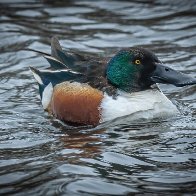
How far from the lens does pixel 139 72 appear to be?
7.98m

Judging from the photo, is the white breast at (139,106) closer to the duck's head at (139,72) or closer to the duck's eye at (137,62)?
the duck's head at (139,72)

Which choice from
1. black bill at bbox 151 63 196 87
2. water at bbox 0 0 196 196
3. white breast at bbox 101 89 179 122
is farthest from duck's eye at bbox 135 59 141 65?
water at bbox 0 0 196 196

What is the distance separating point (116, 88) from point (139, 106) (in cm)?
33

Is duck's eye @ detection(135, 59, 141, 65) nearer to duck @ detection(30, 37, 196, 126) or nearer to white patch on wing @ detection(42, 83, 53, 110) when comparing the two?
duck @ detection(30, 37, 196, 126)

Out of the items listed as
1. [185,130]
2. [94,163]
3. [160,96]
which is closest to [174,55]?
[160,96]

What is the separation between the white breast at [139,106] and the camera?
7.79 m

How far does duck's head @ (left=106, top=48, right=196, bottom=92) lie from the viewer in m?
7.87

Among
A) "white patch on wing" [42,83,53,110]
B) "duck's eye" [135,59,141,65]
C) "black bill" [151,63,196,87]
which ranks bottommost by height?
"white patch on wing" [42,83,53,110]

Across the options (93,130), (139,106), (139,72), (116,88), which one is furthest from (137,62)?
(93,130)

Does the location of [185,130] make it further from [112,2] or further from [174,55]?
[112,2]

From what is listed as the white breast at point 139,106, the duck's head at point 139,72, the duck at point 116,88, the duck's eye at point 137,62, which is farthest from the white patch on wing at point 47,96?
the duck's eye at point 137,62

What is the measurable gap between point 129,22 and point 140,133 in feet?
15.7

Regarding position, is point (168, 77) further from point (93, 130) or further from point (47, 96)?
point (47, 96)

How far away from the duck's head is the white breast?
0.10 m
